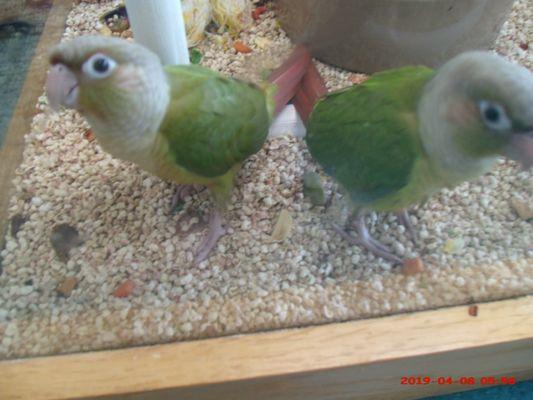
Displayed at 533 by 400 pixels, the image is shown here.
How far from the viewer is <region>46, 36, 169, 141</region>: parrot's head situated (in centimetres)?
72

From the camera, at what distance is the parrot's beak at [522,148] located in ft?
2.11

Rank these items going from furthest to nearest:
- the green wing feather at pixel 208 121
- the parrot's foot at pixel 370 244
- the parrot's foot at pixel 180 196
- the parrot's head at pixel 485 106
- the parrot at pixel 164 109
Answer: the parrot's foot at pixel 180 196 → the parrot's foot at pixel 370 244 → the green wing feather at pixel 208 121 → the parrot at pixel 164 109 → the parrot's head at pixel 485 106

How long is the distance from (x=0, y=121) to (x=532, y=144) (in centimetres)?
118

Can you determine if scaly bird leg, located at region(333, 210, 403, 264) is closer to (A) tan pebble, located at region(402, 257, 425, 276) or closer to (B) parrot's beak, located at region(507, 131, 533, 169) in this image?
(A) tan pebble, located at region(402, 257, 425, 276)

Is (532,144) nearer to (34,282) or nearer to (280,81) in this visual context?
(280,81)

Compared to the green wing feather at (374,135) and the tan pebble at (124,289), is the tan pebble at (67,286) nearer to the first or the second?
the tan pebble at (124,289)

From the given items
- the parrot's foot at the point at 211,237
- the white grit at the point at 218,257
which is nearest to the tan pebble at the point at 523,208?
the white grit at the point at 218,257

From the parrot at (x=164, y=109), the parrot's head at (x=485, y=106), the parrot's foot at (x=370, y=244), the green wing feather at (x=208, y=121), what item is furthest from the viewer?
the parrot's foot at (x=370, y=244)

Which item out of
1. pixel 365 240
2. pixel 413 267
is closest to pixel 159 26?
pixel 365 240

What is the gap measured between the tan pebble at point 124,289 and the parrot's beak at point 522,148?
2.47 ft

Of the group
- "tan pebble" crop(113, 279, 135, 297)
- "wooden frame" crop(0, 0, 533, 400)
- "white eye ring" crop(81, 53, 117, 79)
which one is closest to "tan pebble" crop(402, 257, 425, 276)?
"wooden frame" crop(0, 0, 533, 400)

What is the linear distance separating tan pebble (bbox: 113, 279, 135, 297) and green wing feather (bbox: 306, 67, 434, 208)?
491mm

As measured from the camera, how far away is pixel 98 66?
72cm
